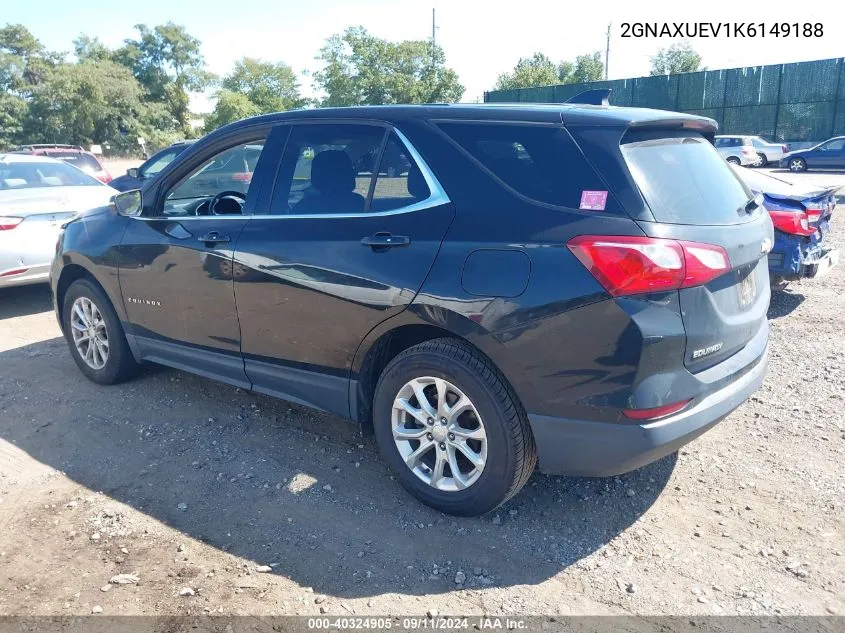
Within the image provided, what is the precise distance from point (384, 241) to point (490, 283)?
0.61 metres

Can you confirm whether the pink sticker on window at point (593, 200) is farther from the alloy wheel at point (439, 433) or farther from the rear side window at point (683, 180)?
the alloy wheel at point (439, 433)

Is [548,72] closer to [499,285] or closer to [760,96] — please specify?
[760,96]

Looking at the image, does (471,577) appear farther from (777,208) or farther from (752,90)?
(752,90)

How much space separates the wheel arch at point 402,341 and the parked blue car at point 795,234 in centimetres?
405

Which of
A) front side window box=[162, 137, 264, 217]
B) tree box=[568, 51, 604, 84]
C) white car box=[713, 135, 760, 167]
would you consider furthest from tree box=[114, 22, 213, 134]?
front side window box=[162, 137, 264, 217]

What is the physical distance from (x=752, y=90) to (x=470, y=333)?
119 ft

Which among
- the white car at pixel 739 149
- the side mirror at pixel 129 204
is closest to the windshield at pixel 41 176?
the side mirror at pixel 129 204

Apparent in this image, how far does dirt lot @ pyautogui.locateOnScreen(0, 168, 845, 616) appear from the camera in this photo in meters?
2.80

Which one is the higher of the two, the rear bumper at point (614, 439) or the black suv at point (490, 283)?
the black suv at point (490, 283)

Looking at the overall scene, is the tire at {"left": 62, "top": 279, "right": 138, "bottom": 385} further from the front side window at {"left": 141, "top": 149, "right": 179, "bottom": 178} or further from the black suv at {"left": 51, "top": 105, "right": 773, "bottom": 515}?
the front side window at {"left": 141, "top": 149, "right": 179, "bottom": 178}

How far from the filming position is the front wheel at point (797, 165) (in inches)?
1024

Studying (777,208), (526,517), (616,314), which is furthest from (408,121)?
(777,208)

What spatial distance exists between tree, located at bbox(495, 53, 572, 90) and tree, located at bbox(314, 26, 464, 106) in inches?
256

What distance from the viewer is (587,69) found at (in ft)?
193
